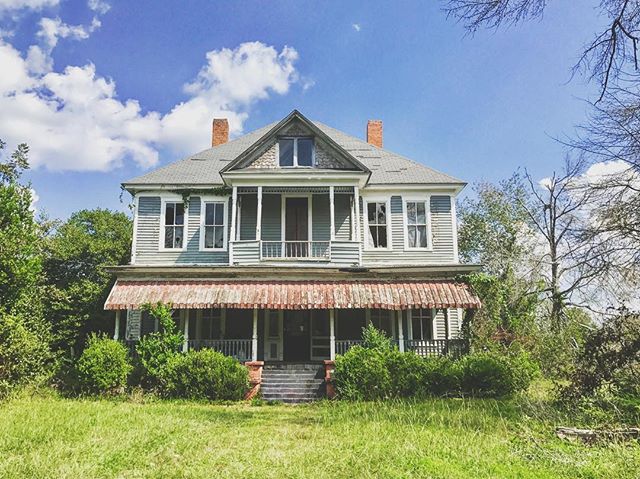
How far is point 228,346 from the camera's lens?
57.2 ft

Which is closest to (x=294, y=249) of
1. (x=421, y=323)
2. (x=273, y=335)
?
(x=273, y=335)

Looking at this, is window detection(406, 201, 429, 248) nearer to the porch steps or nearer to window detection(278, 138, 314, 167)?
window detection(278, 138, 314, 167)

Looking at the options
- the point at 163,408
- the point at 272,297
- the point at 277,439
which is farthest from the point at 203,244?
the point at 277,439

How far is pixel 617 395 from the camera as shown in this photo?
407 inches

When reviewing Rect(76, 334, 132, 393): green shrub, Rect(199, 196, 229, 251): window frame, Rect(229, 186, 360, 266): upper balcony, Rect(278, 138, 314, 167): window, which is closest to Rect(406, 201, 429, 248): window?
Rect(229, 186, 360, 266): upper balcony

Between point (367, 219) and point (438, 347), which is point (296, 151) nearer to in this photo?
point (367, 219)

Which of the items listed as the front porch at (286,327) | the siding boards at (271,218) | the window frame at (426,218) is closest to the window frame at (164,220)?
the front porch at (286,327)

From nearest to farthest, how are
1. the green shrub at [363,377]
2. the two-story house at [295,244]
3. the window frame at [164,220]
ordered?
the green shrub at [363,377] → the two-story house at [295,244] → the window frame at [164,220]

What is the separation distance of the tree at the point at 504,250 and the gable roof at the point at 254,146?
619cm

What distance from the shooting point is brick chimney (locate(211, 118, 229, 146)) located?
24.3m

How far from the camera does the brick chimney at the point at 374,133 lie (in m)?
24.7

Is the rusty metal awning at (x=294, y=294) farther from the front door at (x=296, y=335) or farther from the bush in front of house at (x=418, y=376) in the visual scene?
the front door at (x=296, y=335)

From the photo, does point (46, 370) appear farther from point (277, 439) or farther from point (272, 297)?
point (277, 439)

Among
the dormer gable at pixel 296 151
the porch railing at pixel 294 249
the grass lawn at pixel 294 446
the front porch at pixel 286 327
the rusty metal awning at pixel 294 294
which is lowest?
the grass lawn at pixel 294 446
